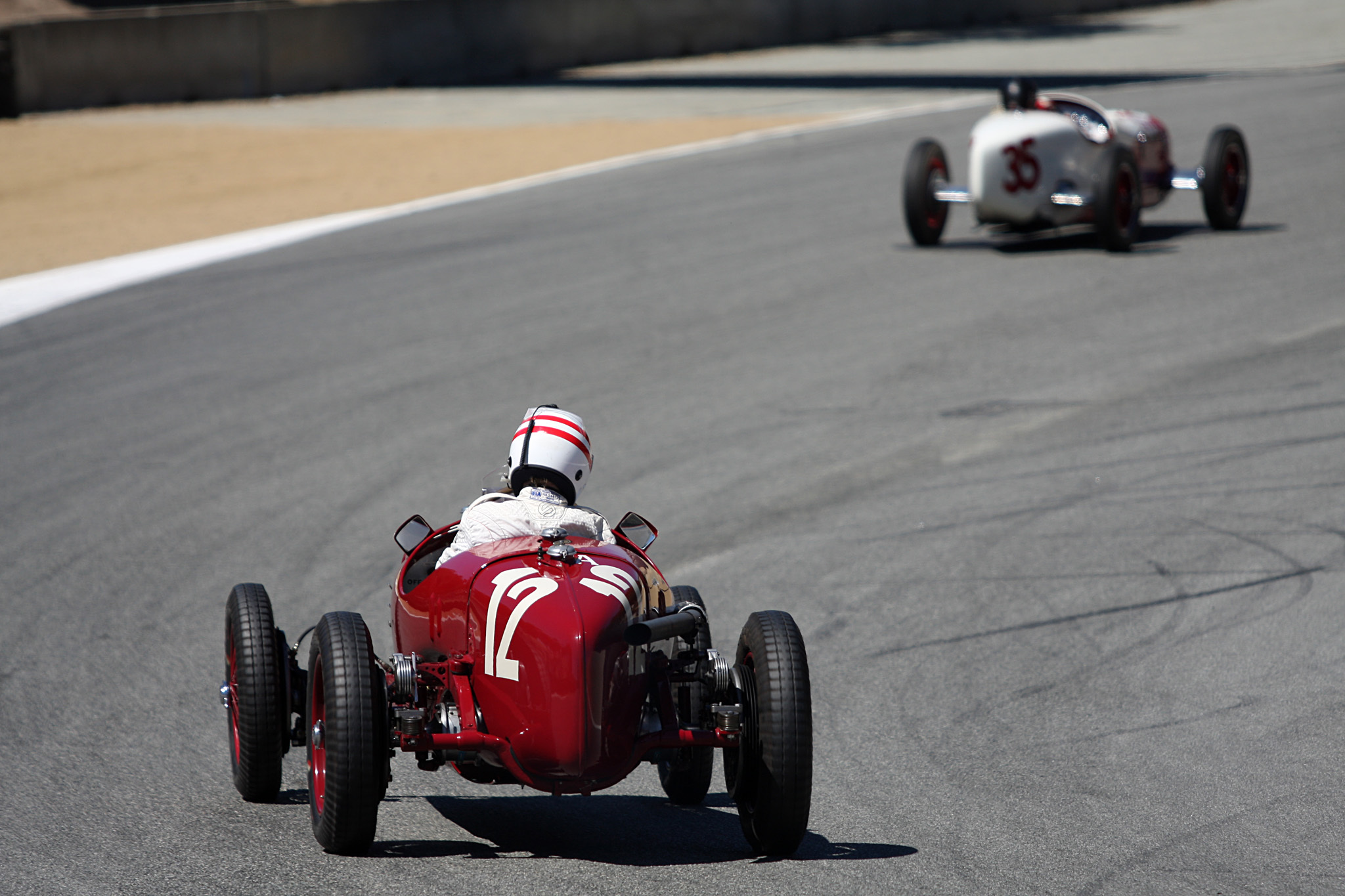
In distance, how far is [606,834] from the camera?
5.41 metres

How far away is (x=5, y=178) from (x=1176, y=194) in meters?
16.4

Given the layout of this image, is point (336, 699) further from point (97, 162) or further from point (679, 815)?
point (97, 162)

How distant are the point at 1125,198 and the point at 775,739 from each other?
11.9m


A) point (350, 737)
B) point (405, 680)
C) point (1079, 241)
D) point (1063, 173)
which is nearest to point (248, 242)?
point (1063, 173)

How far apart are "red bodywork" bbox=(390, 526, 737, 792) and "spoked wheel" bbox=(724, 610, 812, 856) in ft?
0.43

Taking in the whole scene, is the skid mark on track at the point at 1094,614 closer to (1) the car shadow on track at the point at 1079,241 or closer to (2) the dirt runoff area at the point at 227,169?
(1) the car shadow on track at the point at 1079,241

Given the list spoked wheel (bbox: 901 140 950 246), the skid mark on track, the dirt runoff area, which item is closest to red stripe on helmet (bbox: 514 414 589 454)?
the skid mark on track

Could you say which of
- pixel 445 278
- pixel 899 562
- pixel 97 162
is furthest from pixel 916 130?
pixel 899 562

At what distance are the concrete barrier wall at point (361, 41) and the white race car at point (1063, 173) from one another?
18.9m

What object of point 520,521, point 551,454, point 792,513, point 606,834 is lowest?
point 792,513

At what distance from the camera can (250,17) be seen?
31.2 meters

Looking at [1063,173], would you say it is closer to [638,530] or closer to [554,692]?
[638,530]

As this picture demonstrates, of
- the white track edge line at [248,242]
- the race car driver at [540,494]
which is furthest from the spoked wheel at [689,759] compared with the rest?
the white track edge line at [248,242]

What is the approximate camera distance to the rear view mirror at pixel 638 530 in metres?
5.73
